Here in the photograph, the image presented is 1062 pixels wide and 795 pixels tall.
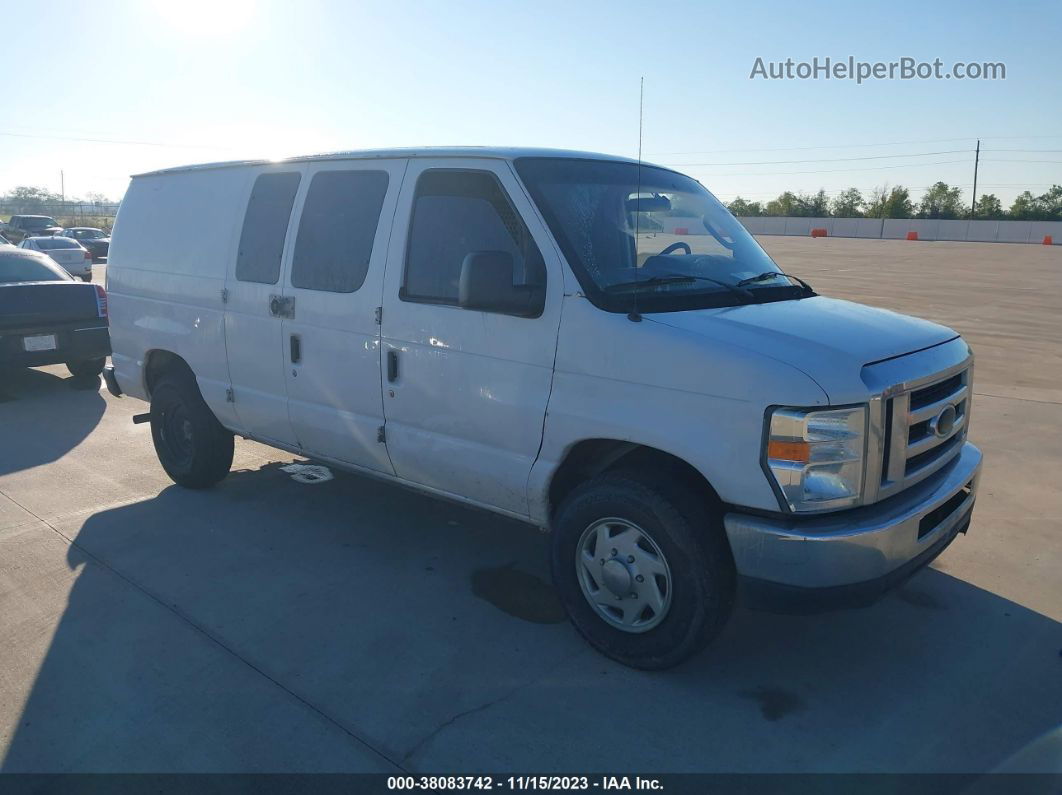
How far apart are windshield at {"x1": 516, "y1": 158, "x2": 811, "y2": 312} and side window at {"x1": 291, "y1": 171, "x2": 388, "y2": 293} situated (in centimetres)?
103

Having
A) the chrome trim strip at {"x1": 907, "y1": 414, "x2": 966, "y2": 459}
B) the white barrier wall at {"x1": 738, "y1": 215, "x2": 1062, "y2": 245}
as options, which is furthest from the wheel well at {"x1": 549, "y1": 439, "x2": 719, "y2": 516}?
the white barrier wall at {"x1": 738, "y1": 215, "x2": 1062, "y2": 245}

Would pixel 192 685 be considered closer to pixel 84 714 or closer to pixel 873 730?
pixel 84 714

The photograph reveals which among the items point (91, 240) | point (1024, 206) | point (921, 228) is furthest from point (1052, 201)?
point (91, 240)

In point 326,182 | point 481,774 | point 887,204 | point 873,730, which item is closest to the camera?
point 481,774

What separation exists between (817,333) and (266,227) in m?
3.37

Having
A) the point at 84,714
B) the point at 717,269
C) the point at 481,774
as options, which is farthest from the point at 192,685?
the point at 717,269

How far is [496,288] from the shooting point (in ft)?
12.3

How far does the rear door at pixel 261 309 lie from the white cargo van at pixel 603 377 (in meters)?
0.02

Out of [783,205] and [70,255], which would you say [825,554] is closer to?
[70,255]

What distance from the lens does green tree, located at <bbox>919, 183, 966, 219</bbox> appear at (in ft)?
290

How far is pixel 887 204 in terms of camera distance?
88.7 metres

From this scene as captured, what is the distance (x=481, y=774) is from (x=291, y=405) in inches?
107

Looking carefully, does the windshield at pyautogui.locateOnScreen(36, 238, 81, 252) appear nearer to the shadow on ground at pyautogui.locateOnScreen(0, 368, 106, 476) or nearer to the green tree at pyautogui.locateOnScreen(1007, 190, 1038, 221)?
the shadow on ground at pyautogui.locateOnScreen(0, 368, 106, 476)

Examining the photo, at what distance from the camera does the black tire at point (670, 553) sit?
3.42 m
